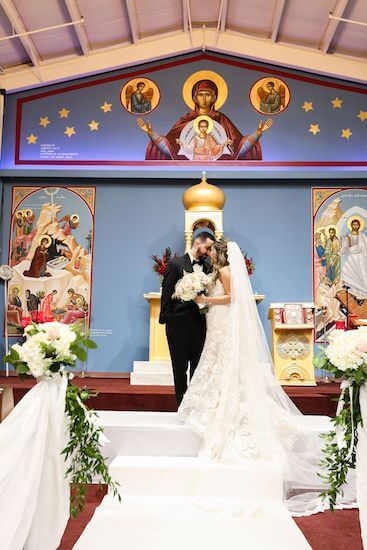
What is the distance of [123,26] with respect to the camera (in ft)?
28.7

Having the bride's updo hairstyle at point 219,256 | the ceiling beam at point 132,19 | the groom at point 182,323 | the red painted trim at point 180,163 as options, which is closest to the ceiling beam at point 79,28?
the ceiling beam at point 132,19

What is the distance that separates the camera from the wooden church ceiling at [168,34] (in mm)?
8039

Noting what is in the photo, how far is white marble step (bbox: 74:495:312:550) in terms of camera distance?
301 cm

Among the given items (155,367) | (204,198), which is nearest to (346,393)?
(155,367)

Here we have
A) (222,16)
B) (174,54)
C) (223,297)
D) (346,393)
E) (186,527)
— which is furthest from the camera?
(174,54)

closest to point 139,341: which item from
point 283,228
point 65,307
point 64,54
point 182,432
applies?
point 65,307

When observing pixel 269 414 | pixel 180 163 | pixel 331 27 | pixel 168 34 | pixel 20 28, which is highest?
pixel 168 34

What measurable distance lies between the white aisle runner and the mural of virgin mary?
5.29 metres

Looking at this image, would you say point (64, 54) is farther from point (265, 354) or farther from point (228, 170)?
point (265, 354)

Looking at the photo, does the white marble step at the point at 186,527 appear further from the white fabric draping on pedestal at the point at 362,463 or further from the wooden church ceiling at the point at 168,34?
the wooden church ceiling at the point at 168,34

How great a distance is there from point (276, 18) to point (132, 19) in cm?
221

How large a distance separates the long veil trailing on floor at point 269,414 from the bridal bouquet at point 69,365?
1.57 m

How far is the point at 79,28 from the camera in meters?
8.38

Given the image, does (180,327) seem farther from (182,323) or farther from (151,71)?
(151,71)
